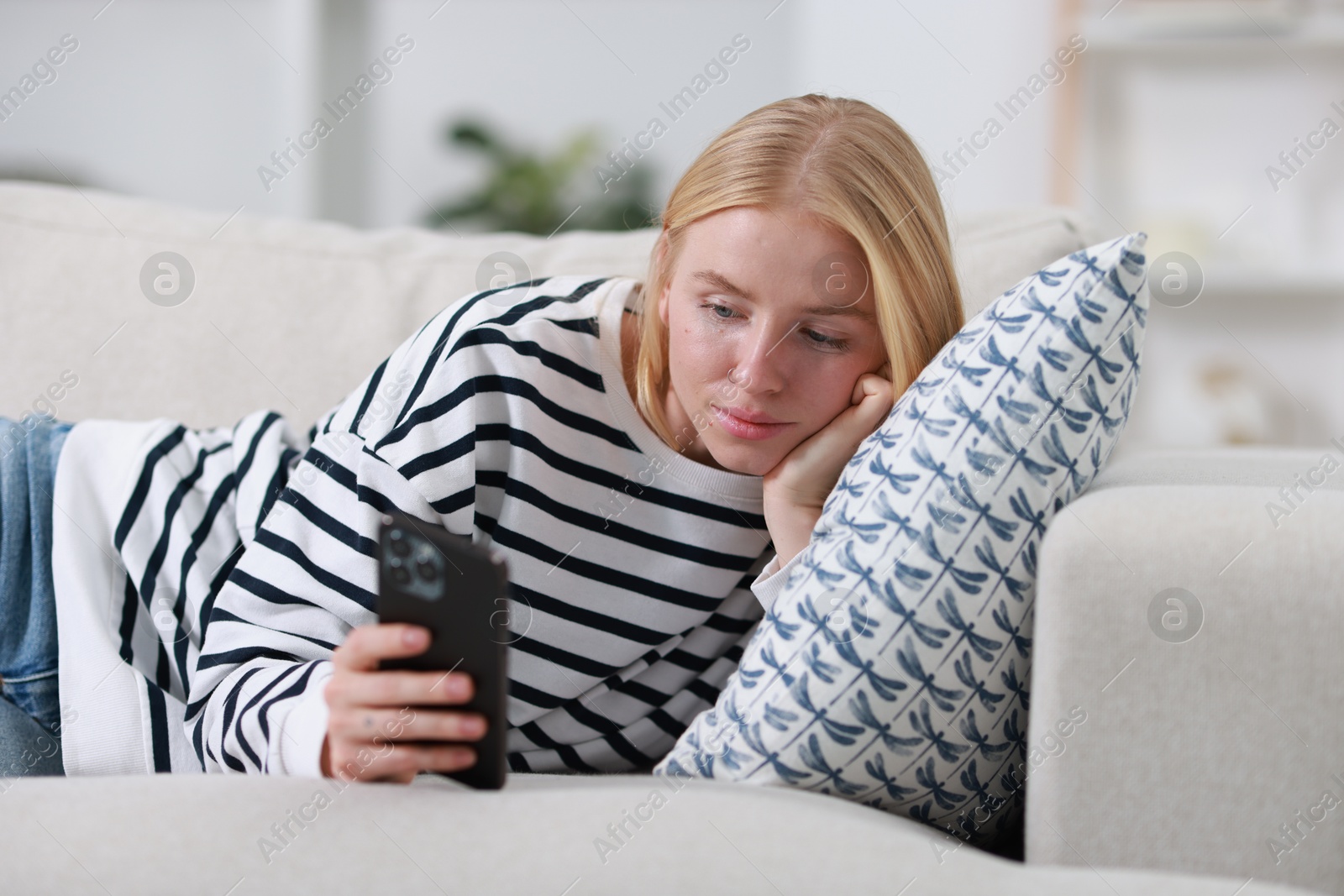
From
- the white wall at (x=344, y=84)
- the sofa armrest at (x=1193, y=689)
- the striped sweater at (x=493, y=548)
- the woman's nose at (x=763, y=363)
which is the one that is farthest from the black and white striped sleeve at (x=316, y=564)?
the white wall at (x=344, y=84)

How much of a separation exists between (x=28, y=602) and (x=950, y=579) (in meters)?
0.89

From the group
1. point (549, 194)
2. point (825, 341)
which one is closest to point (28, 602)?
point (825, 341)

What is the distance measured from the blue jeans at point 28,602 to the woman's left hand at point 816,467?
0.68 m

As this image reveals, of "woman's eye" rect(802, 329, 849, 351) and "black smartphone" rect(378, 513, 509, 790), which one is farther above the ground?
"woman's eye" rect(802, 329, 849, 351)

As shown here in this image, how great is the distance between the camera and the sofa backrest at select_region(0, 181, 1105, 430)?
130cm

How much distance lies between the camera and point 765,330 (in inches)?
33.9

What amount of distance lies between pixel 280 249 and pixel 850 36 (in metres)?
2.02

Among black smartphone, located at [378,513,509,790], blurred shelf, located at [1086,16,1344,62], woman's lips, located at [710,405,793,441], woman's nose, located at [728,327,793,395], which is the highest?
blurred shelf, located at [1086,16,1344,62]

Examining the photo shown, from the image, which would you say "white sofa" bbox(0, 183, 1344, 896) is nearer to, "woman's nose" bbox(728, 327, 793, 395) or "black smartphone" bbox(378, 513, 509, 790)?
"black smartphone" bbox(378, 513, 509, 790)

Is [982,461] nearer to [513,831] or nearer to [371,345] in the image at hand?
[513,831]

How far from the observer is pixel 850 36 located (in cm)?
291

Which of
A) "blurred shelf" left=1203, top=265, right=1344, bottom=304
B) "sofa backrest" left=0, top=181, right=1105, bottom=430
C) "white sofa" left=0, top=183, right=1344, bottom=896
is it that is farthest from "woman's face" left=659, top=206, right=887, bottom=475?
"blurred shelf" left=1203, top=265, right=1344, bottom=304

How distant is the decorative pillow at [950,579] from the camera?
73 centimetres

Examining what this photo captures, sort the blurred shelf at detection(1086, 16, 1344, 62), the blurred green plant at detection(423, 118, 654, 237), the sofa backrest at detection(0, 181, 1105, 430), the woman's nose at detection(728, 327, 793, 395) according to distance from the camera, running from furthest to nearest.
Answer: the blurred green plant at detection(423, 118, 654, 237), the blurred shelf at detection(1086, 16, 1344, 62), the sofa backrest at detection(0, 181, 1105, 430), the woman's nose at detection(728, 327, 793, 395)
